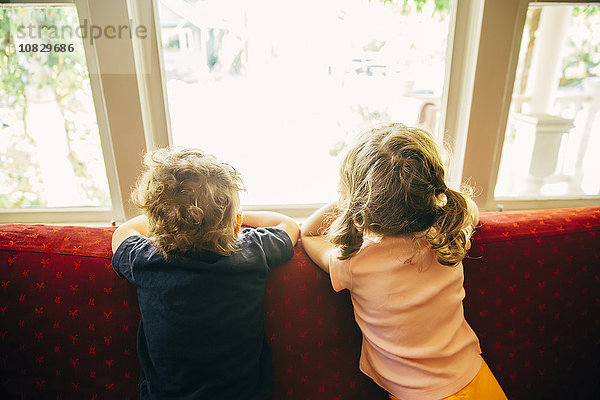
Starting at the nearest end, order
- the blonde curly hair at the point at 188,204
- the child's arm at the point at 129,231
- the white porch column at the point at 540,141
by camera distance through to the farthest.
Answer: the blonde curly hair at the point at 188,204 < the child's arm at the point at 129,231 < the white porch column at the point at 540,141

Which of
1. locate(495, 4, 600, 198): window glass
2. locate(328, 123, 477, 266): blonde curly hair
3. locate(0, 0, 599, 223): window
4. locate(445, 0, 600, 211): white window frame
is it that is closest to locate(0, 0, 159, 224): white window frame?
locate(0, 0, 599, 223): window

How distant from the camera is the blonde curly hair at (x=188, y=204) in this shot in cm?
80

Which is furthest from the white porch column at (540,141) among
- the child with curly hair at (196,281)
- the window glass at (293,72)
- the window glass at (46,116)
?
the window glass at (46,116)

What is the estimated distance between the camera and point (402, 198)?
0.81m

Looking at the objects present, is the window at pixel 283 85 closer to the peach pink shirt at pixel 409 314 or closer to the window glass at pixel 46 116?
the window glass at pixel 46 116

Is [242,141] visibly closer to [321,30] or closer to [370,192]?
[321,30]

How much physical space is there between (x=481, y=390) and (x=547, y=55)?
1.84 m

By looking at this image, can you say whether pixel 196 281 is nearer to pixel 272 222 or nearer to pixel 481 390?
pixel 272 222

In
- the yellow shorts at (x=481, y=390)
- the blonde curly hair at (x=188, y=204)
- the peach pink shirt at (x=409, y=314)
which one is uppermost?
the blonde curly hair at (x=188, y=204)

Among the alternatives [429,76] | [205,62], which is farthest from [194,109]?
[429,76]

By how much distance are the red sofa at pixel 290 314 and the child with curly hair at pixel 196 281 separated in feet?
0.46

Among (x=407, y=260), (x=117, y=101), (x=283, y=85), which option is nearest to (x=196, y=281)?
(x=407, y=260)

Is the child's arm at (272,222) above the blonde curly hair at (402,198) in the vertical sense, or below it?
below

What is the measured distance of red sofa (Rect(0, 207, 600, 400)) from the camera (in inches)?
37.7
